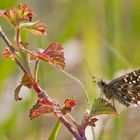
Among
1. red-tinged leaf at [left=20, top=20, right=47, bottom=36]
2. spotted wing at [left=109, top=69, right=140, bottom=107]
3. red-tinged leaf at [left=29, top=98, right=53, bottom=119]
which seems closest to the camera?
red-tinged leaf at [left=29, top=98, right=53, bottom=119]

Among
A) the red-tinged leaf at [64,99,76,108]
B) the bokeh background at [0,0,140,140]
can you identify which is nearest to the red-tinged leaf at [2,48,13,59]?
the red-tinged leaf at [64,99,76,108]

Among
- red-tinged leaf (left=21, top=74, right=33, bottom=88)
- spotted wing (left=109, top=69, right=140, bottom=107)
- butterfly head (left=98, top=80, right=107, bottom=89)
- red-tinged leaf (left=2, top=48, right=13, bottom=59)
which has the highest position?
red-tinged leaf (left=2, top=48, right=13, bottom=59)

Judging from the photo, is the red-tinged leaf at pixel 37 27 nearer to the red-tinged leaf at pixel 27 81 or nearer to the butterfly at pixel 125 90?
the red-tinged leaf at pixel 27 81

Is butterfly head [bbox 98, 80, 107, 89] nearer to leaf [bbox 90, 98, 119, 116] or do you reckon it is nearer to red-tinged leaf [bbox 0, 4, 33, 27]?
leaf [bbox 90, 98, 119, 116]

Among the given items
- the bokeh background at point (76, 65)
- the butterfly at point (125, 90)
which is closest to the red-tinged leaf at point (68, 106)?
the butterfly at point (125, 90)

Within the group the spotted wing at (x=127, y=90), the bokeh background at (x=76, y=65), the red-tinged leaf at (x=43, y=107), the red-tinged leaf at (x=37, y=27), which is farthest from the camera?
the bokeh background at (x=76, y=65)

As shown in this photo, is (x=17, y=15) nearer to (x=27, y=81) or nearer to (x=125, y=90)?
(x=27, y=81)
